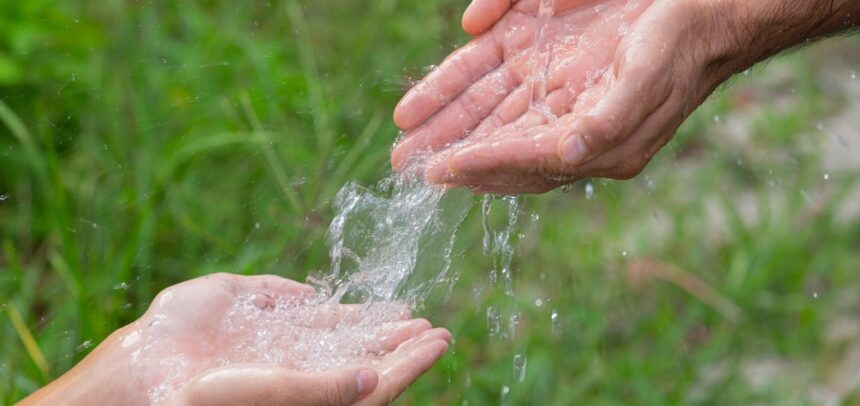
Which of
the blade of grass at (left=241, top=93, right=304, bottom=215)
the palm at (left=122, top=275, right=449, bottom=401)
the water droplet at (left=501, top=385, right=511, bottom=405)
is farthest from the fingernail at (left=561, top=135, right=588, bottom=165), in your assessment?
the blade of grass at (left=241, top=93, right=304, bottom=215)

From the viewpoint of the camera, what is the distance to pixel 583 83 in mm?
2678

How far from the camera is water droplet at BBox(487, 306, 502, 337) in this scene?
11.3ft

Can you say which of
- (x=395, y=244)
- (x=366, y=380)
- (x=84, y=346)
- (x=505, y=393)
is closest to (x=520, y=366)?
(x=505, y=393)

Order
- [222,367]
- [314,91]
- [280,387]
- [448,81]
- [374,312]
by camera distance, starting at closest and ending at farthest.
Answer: [280,387], [222,367], [374,312], [448,81], [314,91]

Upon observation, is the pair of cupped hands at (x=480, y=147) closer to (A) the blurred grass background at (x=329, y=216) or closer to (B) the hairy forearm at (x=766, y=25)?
(B) the hairy forearm at (x=766, y=25)

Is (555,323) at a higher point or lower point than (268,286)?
lower

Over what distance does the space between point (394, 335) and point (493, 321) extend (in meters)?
1.16

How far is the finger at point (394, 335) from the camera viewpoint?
234cm

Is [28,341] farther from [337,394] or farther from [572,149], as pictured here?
[572,149]

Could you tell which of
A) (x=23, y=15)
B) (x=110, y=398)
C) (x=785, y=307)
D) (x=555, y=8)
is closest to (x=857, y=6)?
(x=555, y=8)

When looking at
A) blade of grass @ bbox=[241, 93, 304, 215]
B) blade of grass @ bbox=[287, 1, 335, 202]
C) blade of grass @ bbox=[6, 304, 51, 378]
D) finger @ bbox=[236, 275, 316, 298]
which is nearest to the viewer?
finger @ bbox=[236, 275, 316, 298]

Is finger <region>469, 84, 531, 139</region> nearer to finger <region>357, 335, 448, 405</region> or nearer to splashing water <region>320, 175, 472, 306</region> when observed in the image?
splashing water <region>320, 175, 472, 306</region>

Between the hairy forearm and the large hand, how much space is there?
0.05 m

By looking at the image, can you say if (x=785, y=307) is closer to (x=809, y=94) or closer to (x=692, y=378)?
(x=692, y=378)
